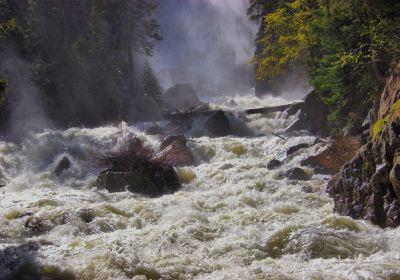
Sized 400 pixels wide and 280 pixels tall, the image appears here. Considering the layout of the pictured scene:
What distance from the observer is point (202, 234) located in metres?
9.78

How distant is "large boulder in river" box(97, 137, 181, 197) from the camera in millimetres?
15031

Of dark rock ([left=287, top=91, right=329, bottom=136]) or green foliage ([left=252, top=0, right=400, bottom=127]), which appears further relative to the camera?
dark rock ([left=287, top=91, right=329, bottom=136])

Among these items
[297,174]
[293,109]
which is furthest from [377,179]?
[293,109]

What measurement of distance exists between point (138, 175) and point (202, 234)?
235 inches

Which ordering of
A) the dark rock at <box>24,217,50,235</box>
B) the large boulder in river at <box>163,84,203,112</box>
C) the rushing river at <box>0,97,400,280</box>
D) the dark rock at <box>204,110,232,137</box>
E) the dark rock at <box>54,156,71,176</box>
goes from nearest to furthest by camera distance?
the rushing river at <box>0,97,400,280</box>
the dark rock at <box>24,217,50,235</box>
the dark rock at <box>54,156,71,176</box>
the dark rock at <box>204,110,232,137</box>
the large boulder in river at <box>163,84,203,112</box>

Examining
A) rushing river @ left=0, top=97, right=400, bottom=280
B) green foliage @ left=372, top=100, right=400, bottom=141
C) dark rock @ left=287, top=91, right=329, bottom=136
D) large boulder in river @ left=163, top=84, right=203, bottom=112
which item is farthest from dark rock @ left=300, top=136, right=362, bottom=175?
large boulder in river @ left=163, top=84, right=203, bottom=112

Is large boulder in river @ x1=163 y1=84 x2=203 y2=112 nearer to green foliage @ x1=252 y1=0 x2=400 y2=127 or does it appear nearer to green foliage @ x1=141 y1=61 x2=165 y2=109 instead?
green foliage @ x1=141 y1=61 x2=165 y2=109

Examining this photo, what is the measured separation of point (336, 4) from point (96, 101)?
24.0m

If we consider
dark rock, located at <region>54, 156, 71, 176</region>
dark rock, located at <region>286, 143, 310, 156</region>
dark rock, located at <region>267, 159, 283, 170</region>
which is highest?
dark rock, located at <region>54, 156, 71, 176</region>

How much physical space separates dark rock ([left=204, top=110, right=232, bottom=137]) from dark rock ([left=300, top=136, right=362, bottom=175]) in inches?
434

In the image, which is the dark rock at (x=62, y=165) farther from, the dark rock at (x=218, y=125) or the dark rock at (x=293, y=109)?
the dark rock at (x=293, y=109)

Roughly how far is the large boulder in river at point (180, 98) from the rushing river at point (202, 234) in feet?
85.3

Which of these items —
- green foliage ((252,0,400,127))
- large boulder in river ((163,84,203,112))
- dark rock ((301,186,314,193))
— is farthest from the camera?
large boulder in river ((163,84,203,112))

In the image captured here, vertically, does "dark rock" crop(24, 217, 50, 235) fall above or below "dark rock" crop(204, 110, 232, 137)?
below
